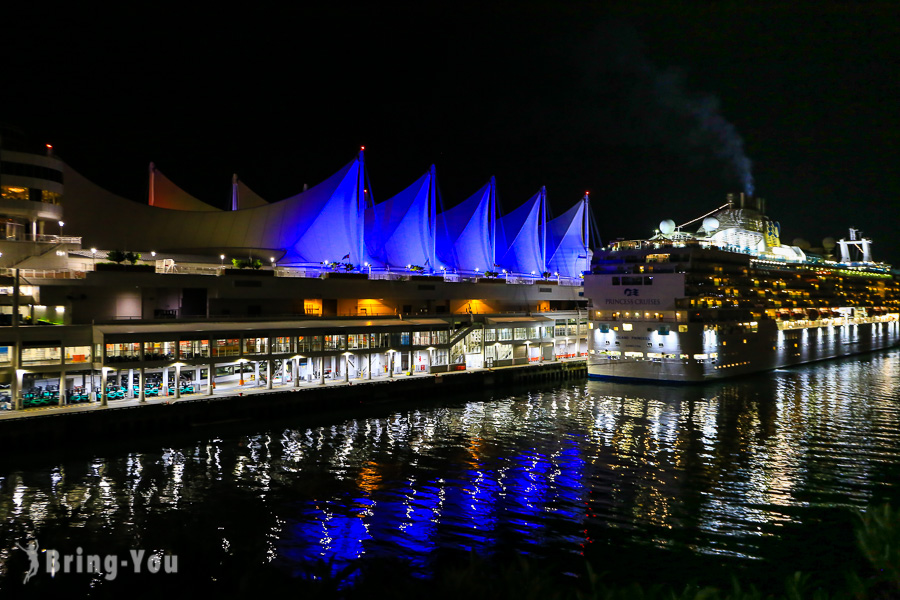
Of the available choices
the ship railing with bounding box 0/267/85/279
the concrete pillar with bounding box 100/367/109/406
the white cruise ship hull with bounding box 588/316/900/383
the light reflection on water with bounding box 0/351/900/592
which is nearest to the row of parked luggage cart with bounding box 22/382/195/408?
the concrete pillar with bounding box 100/367/109/406

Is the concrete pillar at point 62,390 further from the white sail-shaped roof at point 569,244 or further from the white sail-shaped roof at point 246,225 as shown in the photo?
the white sail-shaped roof at point 569,244

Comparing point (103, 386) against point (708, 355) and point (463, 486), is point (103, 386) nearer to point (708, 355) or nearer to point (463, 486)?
point (463, 486)

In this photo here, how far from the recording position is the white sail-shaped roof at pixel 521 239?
61.8 m

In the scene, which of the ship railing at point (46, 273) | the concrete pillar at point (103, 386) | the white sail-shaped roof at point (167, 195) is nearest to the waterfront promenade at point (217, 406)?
the concrete pillar at point (103, 386)

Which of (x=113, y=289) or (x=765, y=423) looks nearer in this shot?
(x=765, y=423)

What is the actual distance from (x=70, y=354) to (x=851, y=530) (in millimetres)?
27014

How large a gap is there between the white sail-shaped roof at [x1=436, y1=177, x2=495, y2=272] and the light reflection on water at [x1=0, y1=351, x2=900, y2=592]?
29.9 m

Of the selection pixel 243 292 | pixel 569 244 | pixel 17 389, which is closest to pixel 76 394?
pixel 17 389

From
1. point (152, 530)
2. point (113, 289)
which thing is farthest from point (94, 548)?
point (113, 289)

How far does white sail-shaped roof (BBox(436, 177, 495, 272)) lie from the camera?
56688mm

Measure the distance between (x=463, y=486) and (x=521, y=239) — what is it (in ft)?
152

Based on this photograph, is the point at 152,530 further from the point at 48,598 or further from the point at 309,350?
the point at 309,350

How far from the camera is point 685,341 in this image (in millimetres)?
38000

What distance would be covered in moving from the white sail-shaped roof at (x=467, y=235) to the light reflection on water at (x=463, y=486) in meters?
29.9
